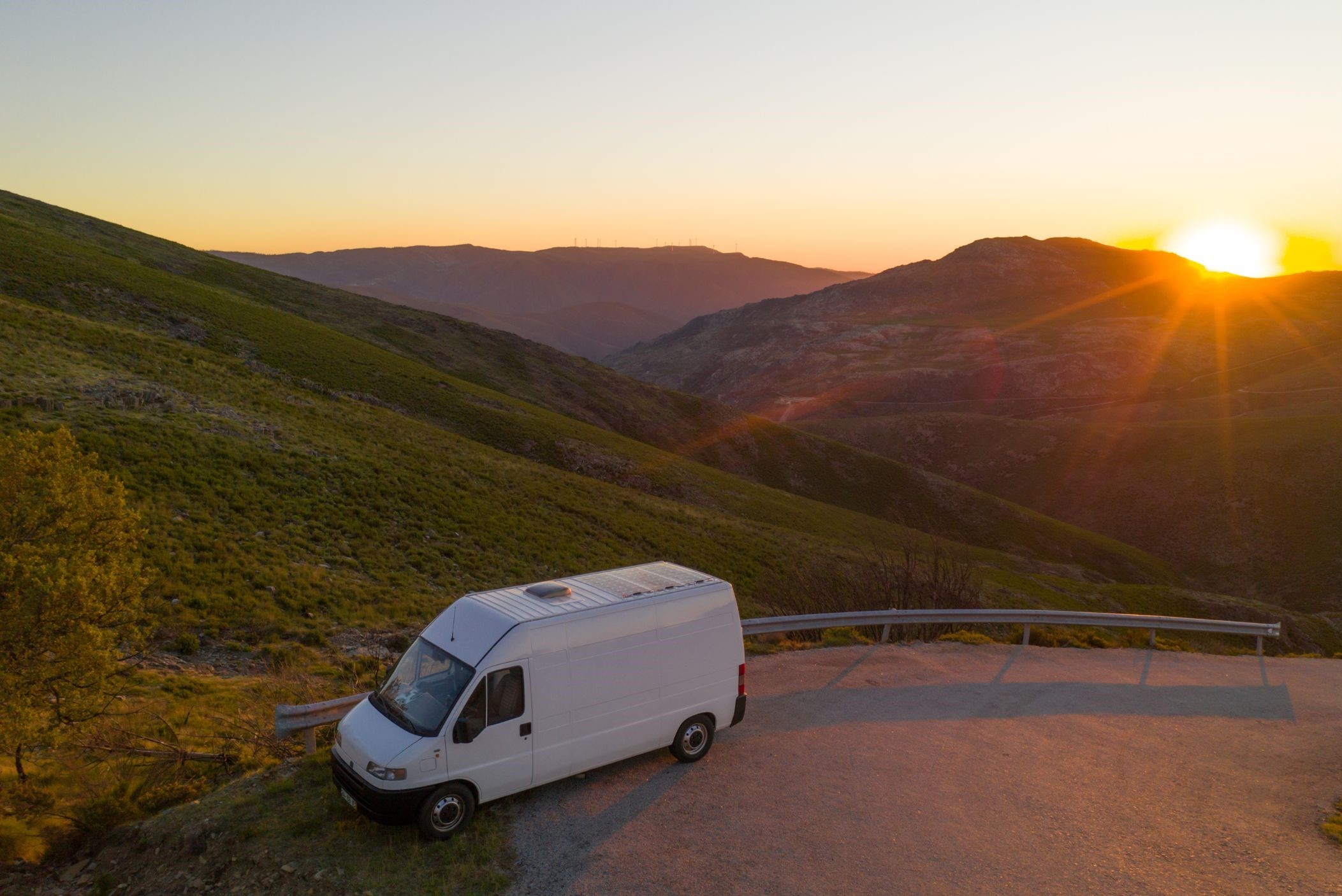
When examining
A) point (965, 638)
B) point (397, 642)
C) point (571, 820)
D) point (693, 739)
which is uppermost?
point (693, 739)

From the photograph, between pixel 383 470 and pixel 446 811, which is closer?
pixel 446 811

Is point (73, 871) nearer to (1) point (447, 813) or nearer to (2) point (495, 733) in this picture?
(1) point (447, 813)

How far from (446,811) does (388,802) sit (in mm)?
797

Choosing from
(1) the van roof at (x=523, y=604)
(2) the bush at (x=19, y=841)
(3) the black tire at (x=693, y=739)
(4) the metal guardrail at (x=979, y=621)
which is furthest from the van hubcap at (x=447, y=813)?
(4) the metal guardrail at (x=979, y=621)

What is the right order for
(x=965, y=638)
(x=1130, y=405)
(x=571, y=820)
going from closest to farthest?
(x=571, y=820)
(x=965, y=638)
(x=1130, y=405)

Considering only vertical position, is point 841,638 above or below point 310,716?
below

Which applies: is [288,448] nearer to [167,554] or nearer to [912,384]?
[167,554]

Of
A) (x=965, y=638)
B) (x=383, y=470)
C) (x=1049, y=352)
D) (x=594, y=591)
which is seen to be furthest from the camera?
(x=1049, y=352)

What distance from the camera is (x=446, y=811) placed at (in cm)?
881

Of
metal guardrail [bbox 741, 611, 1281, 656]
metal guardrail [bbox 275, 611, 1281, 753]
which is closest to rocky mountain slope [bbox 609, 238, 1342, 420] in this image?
metal guardrail [bbox 741, 611, 1281, 656]

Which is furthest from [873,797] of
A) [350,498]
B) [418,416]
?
[418,416]

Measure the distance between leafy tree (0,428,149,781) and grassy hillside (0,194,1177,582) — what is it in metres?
35.6

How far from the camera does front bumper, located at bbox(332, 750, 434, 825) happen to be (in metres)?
8.31

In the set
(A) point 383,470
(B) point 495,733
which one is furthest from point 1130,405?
(B) point 495,733
